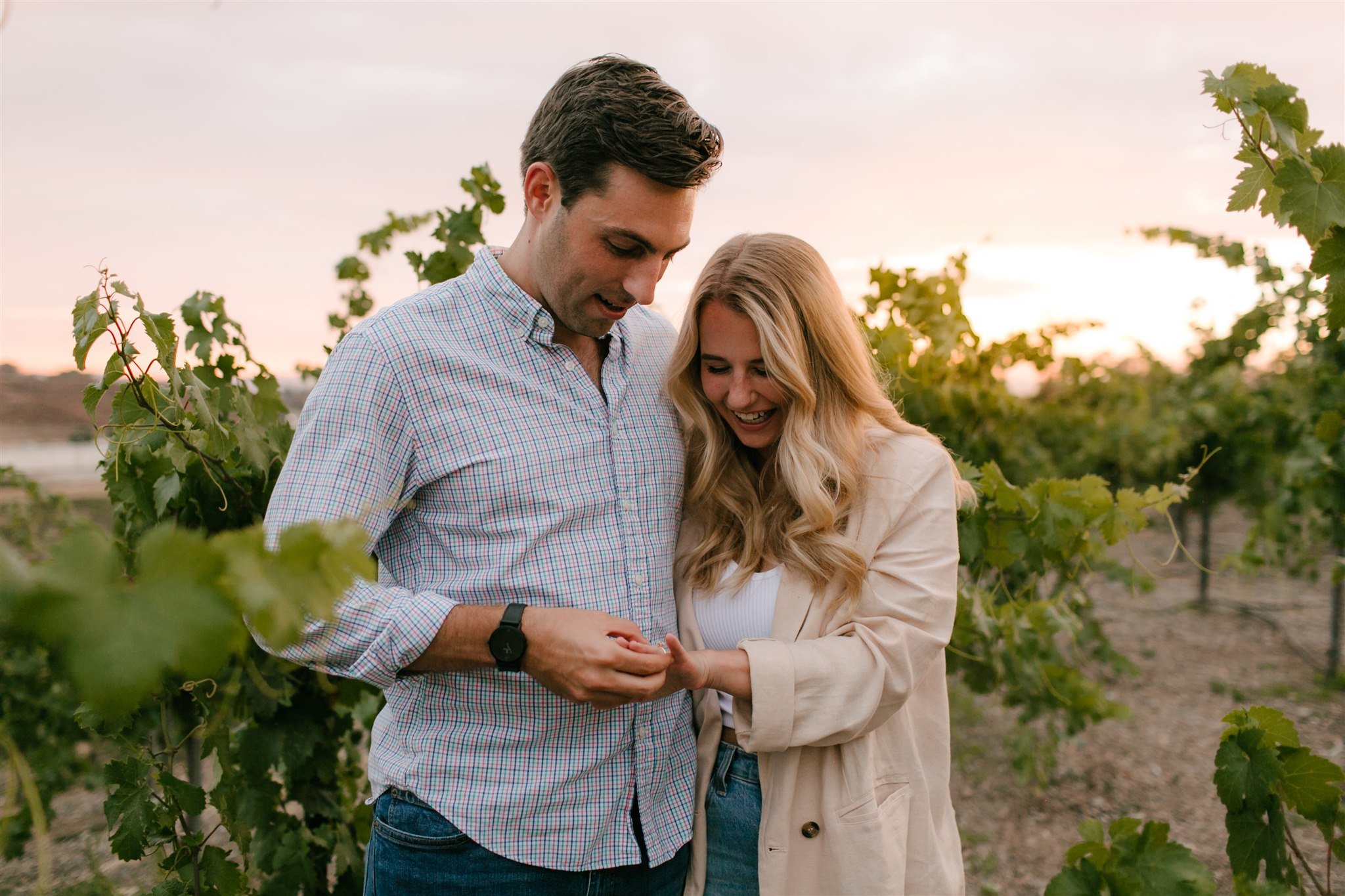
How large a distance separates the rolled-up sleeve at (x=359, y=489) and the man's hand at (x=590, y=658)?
0.55 ft

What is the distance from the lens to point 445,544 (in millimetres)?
1627

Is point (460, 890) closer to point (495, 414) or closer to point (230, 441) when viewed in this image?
point (495, 414)

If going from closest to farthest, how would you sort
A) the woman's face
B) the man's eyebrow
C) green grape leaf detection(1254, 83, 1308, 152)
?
1. green grape leaf detection(1254, 83, 1308, 152)
2. the man's eyebrow
3. the woman's face

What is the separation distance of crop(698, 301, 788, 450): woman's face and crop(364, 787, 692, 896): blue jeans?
3.16 feet

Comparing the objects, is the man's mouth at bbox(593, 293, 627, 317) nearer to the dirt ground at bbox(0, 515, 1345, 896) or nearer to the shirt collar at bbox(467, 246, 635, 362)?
the shirt collar at bbox(467, 246, 635, 362)

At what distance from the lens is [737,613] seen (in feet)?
6.25

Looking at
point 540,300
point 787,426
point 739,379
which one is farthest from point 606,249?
point 787,426

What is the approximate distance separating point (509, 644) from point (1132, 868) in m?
1.51

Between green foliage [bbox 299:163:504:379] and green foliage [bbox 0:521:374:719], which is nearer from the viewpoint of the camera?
green foliage [bbox 0:521:374:719]

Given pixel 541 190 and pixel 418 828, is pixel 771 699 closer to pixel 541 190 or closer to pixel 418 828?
pixel 418 828

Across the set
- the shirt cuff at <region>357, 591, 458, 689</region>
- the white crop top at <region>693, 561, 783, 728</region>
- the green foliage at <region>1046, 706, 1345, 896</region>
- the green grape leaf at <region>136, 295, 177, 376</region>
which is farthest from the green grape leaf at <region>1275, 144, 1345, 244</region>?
the green grape leaf at <region>136, 295, 177, 376</region>

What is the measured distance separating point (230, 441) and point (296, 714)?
88cm

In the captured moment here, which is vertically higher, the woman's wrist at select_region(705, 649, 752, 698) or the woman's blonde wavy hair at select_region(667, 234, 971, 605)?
the woman's blonde wavy hair at select_region(667, 234, 971, 605)

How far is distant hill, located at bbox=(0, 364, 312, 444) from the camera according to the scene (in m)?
1.56
